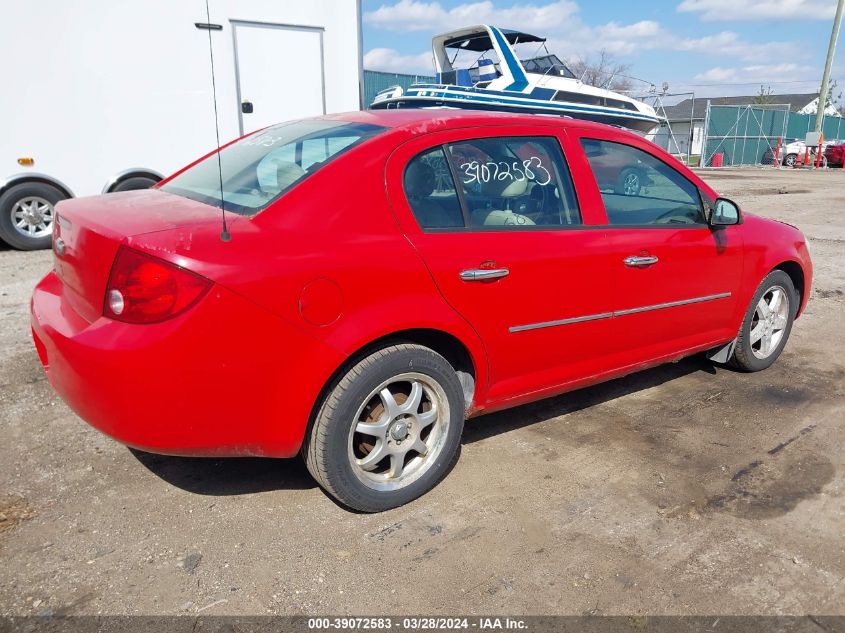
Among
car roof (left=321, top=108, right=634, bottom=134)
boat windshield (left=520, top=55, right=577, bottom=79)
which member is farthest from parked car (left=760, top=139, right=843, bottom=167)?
car roof (left=321, top=108, right=634, bottom=134)

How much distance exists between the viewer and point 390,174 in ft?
9.21

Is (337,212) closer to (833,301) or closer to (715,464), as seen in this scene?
(715,464)

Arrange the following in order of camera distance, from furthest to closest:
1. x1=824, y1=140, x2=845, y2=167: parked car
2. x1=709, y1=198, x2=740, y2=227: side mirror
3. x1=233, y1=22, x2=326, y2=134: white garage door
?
x1=824, y1=140, x2=845, y2=167: parked car < x1=233, y1=22, x2=326, y2=134: white garage door < x1=709, y1=198, x2=740, y2=227: side mirror

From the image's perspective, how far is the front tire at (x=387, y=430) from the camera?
2.63 m

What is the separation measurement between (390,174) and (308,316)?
A: 2.40 ft

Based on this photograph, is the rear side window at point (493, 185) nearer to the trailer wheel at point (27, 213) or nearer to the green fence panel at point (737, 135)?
the trailer wheel at point (27, 213)

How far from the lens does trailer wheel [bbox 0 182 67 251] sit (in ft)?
25.1

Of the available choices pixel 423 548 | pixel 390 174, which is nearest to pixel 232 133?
pixel 390 174

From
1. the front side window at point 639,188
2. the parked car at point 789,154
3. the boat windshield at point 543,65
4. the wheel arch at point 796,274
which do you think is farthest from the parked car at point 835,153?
the front side window at point 639,188

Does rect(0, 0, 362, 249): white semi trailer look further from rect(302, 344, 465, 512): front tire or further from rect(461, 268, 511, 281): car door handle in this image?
rect(302, 344, 465, 512): front tire

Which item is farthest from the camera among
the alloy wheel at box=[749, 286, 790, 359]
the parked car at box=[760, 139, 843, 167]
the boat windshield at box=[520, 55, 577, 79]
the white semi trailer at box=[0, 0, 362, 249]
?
the parked car at box=[760, 139, 843, 167]

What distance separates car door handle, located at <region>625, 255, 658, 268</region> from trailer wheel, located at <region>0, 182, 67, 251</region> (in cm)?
664

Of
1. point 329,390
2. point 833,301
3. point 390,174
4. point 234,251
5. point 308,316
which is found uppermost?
point 390,174

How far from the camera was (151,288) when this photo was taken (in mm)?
2332
